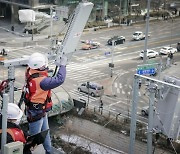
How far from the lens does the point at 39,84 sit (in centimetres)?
900

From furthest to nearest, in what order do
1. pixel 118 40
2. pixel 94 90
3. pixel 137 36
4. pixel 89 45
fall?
pixel 137 36, pixel 118 40, pixel 89 45, pixel 94 90

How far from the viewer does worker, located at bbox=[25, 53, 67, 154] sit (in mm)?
8883

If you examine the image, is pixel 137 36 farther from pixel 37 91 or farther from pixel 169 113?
pixel 37 91

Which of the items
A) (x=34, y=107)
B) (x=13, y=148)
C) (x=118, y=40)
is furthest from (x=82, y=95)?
(x=13, y=148)

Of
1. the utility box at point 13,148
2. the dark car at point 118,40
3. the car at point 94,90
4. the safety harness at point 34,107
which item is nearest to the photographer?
the utility box at point 13,148

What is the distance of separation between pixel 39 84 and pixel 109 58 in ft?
117

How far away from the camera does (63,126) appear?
17062 mm

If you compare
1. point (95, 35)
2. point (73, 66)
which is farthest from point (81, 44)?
point (73, 66)

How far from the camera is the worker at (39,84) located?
350 inches

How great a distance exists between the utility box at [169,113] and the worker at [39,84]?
13.7 feet

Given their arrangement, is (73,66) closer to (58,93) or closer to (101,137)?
(58,93)

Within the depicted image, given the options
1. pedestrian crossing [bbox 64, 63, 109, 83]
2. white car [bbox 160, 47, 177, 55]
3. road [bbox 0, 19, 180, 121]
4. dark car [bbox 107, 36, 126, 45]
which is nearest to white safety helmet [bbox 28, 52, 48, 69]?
road [bbox 0, 19, 180, 121]

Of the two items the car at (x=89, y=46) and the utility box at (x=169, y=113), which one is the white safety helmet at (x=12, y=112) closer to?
the utility box at (x=169, y=113)

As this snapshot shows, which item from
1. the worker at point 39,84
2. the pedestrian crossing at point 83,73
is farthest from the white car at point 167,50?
the worker at point 39,84
